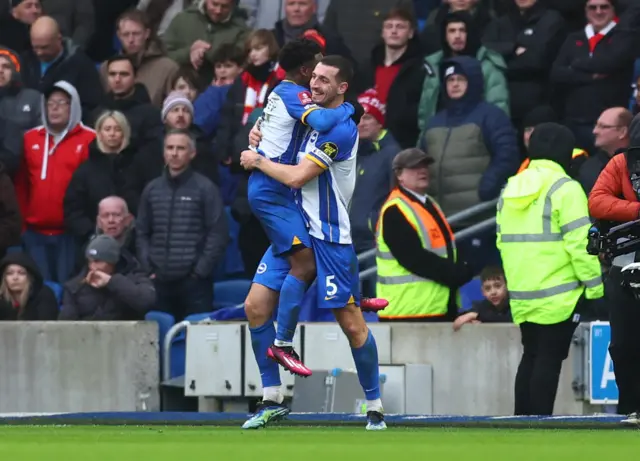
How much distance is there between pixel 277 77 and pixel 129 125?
1469 mm

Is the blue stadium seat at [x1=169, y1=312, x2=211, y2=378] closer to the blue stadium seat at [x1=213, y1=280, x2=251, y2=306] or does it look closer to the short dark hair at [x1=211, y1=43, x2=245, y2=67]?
the blue stadium seat at [x1=213, y1=280, x2=251, y2=306]

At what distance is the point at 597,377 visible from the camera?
1384 centimetres

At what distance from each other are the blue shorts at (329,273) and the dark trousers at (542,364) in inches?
72.8

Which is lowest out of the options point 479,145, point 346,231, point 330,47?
point 346,231

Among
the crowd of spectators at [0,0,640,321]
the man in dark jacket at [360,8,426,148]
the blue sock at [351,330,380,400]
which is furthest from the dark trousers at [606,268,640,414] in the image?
the man in dark jacket at [360,8,426,148]

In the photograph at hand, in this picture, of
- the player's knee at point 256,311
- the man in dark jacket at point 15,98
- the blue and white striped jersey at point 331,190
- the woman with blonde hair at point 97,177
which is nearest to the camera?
the blue and white striped jersey at point 331,190

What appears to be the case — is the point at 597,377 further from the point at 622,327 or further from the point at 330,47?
the point at 330,47

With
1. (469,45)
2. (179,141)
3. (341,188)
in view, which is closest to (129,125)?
(179,141)

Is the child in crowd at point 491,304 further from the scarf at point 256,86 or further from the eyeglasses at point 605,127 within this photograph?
the scarf at point 256,86

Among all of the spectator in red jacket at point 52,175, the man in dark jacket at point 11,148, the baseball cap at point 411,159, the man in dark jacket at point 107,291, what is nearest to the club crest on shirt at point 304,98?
the baseball cap at point 411,159

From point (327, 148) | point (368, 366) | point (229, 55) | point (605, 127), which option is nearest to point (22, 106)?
point (229, 55)

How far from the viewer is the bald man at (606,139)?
48.5 ft

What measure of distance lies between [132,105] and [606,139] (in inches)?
200

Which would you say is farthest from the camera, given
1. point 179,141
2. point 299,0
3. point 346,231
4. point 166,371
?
point 299,0
